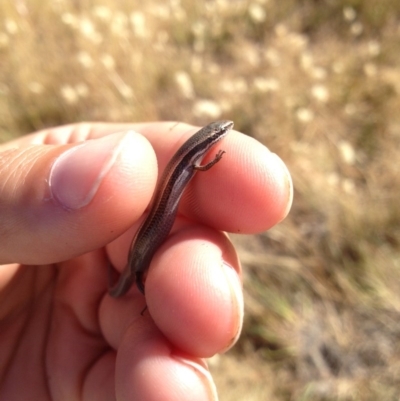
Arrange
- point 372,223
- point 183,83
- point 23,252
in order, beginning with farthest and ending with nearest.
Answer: point 183,83
point 372,223
point 23,252

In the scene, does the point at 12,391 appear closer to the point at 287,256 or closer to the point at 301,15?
the point at 287,256

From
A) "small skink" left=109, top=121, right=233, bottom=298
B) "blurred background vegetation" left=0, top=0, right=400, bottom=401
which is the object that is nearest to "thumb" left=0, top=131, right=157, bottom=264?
"small skink" left=109, top=121, right=233, bottom=298

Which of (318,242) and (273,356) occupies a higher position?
(318,242)

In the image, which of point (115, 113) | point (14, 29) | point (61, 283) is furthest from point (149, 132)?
point (14, 29)

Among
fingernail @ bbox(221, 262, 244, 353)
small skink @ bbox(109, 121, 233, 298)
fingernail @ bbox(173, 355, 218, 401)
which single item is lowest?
fingernail @ bbox(173, 355, 218, 401)

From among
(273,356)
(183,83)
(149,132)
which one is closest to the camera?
(149,132)

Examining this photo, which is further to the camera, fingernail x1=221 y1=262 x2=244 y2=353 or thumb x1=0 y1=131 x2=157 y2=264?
fingernail x1=221 y1=262 x2=244 y2=353

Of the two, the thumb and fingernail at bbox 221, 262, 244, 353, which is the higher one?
the thumb

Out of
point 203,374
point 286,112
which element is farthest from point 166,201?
point 286,112

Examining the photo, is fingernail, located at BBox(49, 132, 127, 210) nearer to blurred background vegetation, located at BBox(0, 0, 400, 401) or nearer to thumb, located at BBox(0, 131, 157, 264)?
thumb, located at BBox(0, 131, 157, 264)

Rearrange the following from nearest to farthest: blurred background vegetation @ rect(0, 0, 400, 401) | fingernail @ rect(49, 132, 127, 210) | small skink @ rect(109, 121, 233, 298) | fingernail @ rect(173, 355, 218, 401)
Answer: fingernail @ rect(49, 132, 127, 210)
fingernail @ rect(173, 355, 218, 401)
small skink @ rect(109, 121, 233, 298)
blurred background vegetation @ rect(0, 0, 400, 401)
